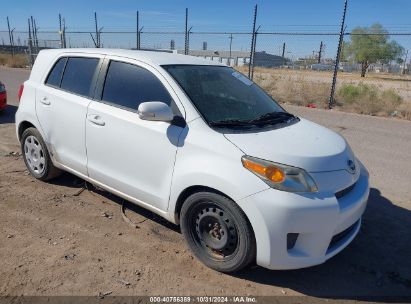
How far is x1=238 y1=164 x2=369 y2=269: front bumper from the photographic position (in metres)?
2.79

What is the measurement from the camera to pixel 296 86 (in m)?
16.3

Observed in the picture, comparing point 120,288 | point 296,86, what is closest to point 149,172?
point 120,288

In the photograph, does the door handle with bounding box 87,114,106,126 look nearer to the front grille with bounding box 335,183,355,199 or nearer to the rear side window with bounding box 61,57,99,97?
the rear side window with bounding box 61,57,99,97

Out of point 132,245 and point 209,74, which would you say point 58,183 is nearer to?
point 132,245

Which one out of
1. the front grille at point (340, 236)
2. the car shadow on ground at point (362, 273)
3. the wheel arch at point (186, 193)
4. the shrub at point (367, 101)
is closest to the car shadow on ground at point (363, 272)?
the car shadow on ground at point (362, 273)

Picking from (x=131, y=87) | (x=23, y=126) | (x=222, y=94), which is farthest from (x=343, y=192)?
(x=23, y=126)

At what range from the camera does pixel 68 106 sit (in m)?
4.25

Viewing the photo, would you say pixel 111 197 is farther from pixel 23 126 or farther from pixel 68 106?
pixel 23 126

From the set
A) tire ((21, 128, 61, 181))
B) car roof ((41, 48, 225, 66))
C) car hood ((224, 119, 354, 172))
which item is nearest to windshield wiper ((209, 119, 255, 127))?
car hood ((224, 119, 354, 172))

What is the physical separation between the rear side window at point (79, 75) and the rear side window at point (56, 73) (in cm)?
10

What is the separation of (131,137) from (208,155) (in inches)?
34.8

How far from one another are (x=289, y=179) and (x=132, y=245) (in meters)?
1.63

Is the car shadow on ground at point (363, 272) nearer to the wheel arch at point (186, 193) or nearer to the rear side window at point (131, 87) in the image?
the wheel arch at point (186, 193)

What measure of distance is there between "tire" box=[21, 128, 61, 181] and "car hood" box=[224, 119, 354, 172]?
2668 millimetres
